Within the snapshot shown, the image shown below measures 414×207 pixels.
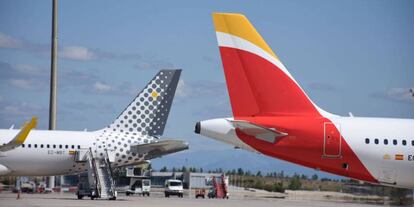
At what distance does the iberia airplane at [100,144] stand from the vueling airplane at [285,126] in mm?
25941

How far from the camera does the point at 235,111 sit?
1046 inches

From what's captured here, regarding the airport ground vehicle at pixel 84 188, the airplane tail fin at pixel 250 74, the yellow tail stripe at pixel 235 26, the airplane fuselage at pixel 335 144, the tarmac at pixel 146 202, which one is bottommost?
the tarmac at pixel 146 202

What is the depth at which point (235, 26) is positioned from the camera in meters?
26.6

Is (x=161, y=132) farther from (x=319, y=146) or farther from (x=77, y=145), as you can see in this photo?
(x=319, y=146)

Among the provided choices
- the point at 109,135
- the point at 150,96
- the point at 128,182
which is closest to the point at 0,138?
the point at 109,135

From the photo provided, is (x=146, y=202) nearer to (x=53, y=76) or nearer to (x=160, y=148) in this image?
(x=160, y=148)

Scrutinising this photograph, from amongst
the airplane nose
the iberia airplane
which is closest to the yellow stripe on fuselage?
the iberia airplane

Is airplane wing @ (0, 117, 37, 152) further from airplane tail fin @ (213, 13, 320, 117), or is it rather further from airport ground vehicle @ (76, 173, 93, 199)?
airplane tail fin @ (213, 13, 320, 117)

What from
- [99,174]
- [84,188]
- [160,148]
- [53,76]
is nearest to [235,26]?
[84,188]

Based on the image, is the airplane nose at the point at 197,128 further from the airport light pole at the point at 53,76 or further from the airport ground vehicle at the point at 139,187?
the airport light pole at the point at 53,76

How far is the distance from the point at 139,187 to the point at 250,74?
4063 centimetres

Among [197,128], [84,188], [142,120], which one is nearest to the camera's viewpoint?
[197,128]

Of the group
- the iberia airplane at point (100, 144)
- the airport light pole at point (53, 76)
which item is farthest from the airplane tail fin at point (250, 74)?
the airport light pole at point (53, 76)

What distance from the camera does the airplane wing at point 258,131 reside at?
2555cm
